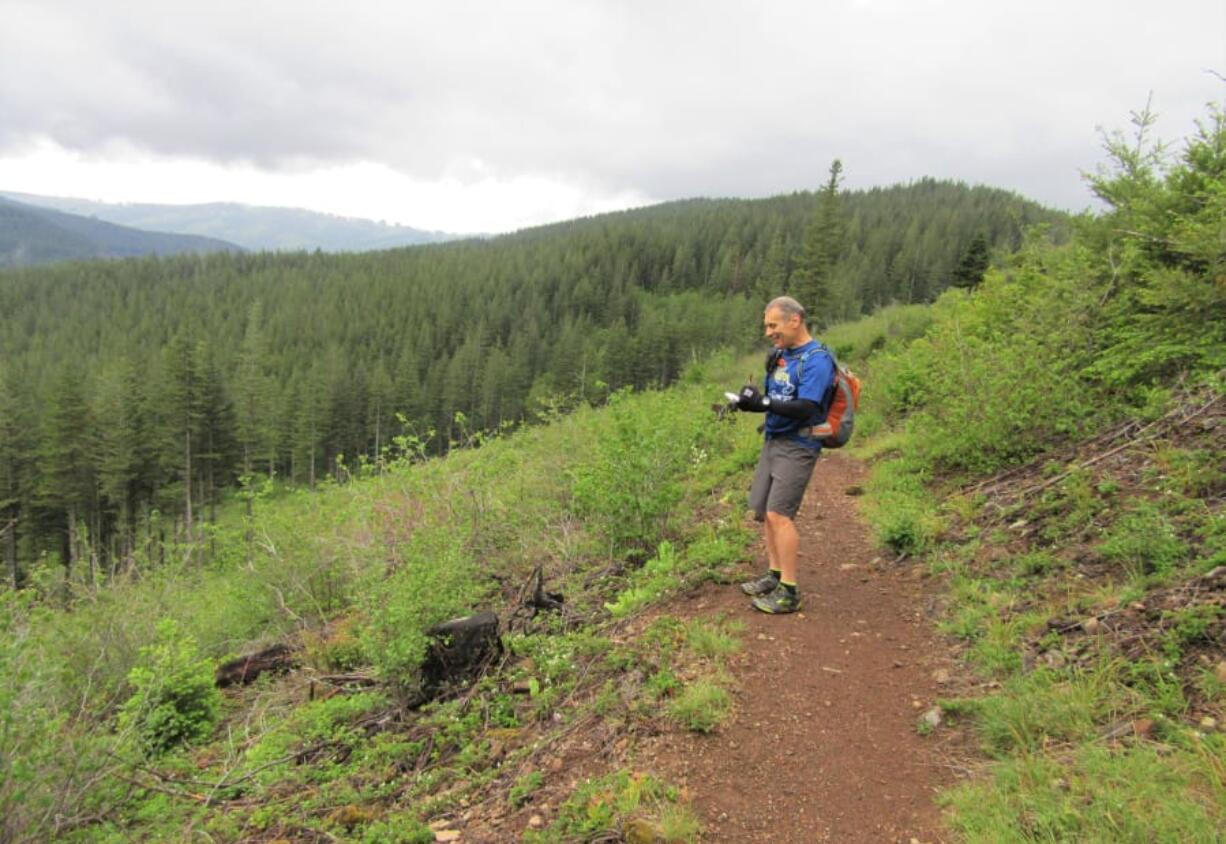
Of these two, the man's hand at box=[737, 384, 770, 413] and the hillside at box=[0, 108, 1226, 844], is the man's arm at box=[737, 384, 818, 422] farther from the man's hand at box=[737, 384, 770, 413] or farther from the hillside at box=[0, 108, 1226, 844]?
the hillside at box=[0, 108, 1226, 844]

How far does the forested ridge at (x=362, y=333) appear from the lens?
3891 cm

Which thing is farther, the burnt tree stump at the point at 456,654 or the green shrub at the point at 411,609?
the burnt tree stump at the point at 456,654

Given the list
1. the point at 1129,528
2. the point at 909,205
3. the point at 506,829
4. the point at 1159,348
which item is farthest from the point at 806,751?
the point at 909,205

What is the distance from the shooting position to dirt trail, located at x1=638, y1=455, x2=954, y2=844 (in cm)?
278

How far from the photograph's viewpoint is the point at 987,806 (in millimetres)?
2627

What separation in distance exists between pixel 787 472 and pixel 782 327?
3.54ft

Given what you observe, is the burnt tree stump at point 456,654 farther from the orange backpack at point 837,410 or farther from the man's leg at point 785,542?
the orange backpack at point 837,410

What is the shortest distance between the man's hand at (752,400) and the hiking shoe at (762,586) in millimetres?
1522

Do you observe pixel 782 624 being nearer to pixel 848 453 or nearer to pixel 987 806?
pixel 987 806

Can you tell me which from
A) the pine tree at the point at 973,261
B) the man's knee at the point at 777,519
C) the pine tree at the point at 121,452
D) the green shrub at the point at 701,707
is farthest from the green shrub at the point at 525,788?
the pine tree at the point at 121,452

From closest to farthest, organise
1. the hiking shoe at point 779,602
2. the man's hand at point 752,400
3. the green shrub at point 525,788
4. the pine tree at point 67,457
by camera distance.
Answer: the green shrub at point 525,788 < the man's hand at point 752,400 < the hiking shoe at point 779,602 < the pine tree at point 67,457

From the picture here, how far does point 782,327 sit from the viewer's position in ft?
14.2

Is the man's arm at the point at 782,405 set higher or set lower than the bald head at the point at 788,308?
lower

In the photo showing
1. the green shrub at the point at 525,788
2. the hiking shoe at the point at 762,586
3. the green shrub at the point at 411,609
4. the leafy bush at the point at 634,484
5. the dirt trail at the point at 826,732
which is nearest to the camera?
the dirt trail at the point at 826,732
